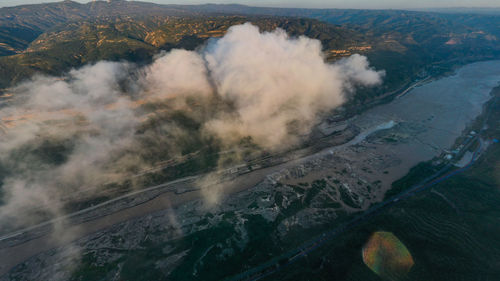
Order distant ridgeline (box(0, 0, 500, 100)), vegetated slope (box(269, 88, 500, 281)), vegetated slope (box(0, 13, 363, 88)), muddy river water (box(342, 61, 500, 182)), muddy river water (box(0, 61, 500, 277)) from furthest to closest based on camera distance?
1. distant ridgeline (box(0, 0, 500, 100))
2. vegetated slope (box(0, 13, 363, 88))
3. muddy river water (box(342, 61, 500, 182))
4. muddy river water (box(0, 61, 500, 277))
5. vegetated slope (box(269, 88, 500, 281))

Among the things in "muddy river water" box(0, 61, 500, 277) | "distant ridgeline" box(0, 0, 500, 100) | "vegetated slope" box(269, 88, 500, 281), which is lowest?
"vegetated slope" box(269, 88, 500, 281)

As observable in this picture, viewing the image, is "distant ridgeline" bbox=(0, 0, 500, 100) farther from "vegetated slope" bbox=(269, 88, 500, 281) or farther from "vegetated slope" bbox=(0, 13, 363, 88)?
"vegetated slope" bbox=(269, 88, 500, 281)

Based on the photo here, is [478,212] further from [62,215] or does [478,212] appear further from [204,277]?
[62,215]

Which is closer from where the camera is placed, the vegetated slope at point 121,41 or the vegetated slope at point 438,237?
the vegetated slope at point 438,237

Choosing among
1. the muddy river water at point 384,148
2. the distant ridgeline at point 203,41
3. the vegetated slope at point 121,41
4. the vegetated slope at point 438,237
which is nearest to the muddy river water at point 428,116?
the muddy river water at point 384,148

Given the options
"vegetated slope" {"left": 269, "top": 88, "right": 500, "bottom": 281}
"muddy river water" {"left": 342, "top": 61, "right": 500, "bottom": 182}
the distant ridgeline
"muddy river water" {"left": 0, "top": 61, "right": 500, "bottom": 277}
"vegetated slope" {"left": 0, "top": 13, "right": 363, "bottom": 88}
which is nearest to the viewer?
"vegetated slope" {"left": 269, "top": 88, "right": 500, "bottom": 281}

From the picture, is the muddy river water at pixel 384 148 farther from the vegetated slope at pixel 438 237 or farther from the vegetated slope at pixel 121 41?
the vegetated slope at pixel 121 41

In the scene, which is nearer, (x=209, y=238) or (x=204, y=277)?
(x=204, y=277)

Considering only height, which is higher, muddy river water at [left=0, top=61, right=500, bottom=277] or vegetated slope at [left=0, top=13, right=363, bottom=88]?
vegetated slope at [left=0, top=13, right=363, bottom=88]

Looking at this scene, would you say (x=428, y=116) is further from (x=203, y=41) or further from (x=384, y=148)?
(x=203, y=41)

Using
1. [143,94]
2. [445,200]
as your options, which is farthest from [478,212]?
[143,94]

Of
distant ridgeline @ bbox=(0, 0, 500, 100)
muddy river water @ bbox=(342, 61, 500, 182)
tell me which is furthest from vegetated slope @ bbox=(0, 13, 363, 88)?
muddy river water @ bbox=(342, 61, 500, 182)
